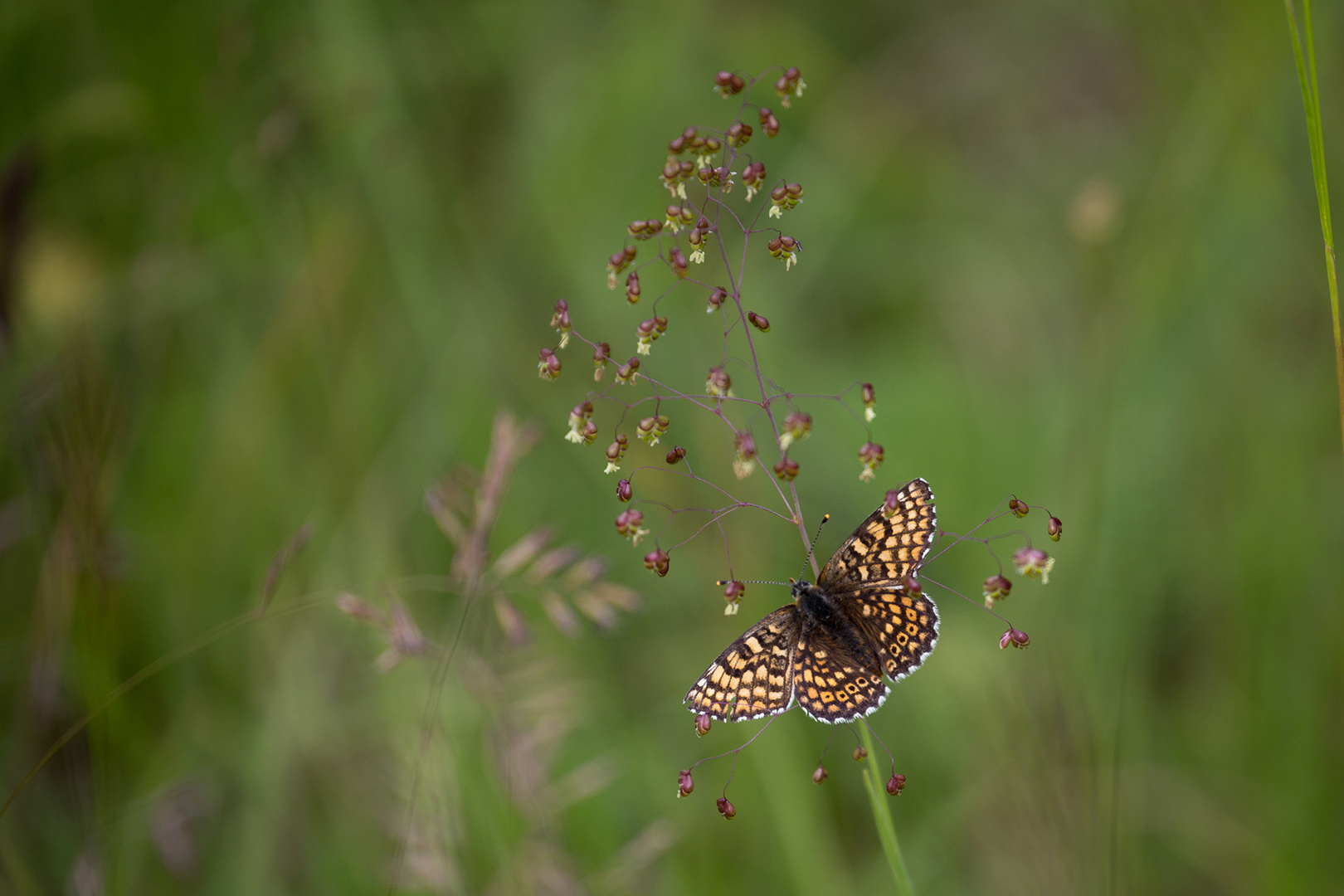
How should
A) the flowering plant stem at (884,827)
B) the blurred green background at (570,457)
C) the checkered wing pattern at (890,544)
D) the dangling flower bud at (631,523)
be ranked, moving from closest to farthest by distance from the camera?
the flowering plant stem at (884,827) → the dangling flower bud at (631,523) → the checkered wing pattern at (890,544) → the blurred green background at (570,457)

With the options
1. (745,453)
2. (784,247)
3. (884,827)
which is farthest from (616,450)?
(884,827)

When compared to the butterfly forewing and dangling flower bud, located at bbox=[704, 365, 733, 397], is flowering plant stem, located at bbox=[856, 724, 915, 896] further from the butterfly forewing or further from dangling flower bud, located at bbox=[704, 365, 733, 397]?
dangling flower bud, located at bbox=[704, 365, 733, 397]

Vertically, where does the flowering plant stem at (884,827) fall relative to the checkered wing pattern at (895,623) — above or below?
below

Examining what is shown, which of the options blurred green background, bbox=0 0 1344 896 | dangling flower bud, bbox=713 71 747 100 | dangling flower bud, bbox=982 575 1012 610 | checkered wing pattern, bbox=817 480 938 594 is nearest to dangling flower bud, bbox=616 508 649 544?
checkered wing pattern, bbox=817 480 938 594

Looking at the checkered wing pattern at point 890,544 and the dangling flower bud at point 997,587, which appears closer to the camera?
the dangling flower bud at point 997,587

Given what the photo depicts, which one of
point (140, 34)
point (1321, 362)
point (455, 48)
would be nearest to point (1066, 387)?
point (1321, 362)

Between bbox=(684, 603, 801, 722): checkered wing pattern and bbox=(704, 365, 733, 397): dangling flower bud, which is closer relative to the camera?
bbox=(704, 365, 733, 397): dangling flower bud

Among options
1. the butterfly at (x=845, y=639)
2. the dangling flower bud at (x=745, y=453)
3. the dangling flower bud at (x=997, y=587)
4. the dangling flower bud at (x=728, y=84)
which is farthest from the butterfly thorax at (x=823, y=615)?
the dangling flower bud at (x=728, y=84)

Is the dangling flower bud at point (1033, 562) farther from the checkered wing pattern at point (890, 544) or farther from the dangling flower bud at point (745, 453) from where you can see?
the dangling flower bud at point (745, 453)

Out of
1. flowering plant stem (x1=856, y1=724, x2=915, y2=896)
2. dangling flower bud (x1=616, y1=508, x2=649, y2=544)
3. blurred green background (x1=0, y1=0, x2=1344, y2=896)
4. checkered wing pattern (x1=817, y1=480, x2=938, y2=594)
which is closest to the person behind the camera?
flowering plant stem (x1=856, y1=724, x2=915, y2=896)
